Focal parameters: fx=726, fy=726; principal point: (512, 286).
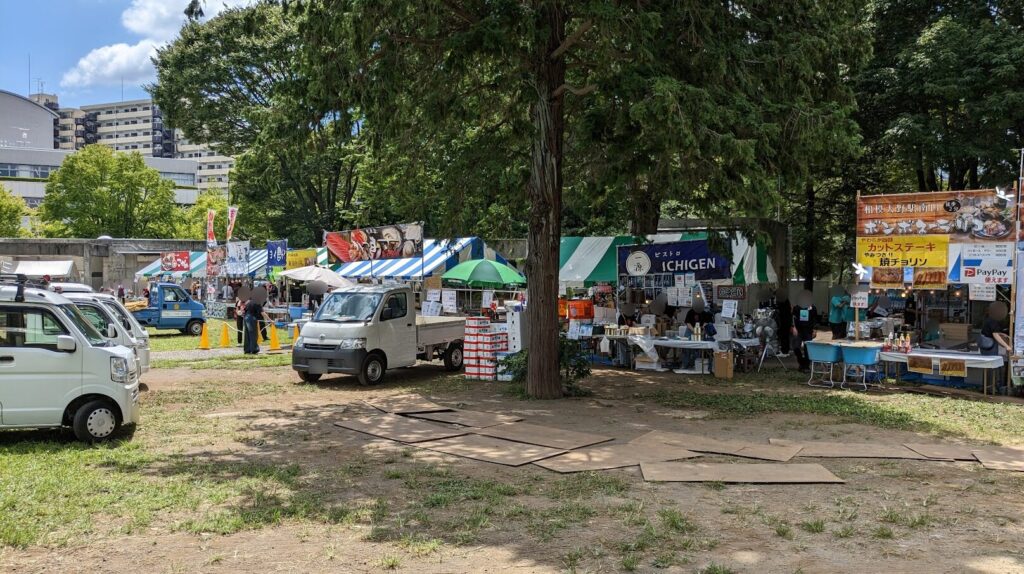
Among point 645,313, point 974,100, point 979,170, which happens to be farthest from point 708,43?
point 979,170

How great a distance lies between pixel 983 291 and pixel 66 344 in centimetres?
1468

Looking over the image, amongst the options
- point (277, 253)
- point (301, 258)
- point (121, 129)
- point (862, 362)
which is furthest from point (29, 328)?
point (121, 129)

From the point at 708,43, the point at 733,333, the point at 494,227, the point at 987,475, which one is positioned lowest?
the point at 987,475

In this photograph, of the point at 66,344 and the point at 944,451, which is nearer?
the point at 66,344

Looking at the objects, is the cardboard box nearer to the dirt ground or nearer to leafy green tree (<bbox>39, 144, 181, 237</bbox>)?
the dirt ground

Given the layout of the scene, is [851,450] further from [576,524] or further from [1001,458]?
[576,524]

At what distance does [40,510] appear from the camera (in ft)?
20.8

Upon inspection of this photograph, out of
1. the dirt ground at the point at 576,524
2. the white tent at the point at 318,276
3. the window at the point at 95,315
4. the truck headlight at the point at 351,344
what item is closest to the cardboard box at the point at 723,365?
the dirt ground at the point at 576,524

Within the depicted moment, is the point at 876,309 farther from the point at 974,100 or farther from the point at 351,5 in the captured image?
the point at 351,5

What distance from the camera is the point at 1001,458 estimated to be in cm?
842

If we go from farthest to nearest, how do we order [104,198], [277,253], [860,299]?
[104,198]
[277,253]
[860,299]

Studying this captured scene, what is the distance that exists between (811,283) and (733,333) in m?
14.9

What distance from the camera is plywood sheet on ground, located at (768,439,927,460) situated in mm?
8531

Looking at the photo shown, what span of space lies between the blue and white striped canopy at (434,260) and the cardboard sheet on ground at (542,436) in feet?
36.9
